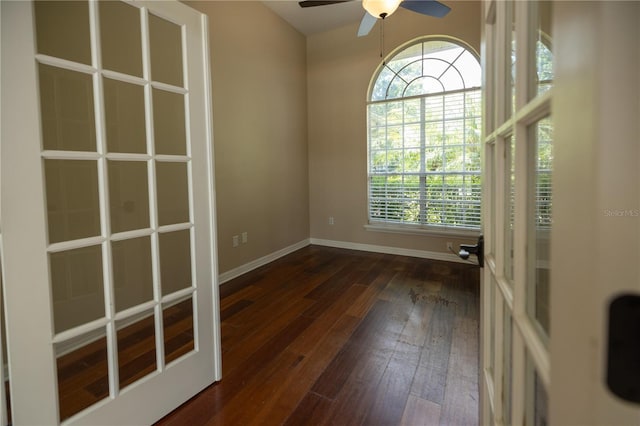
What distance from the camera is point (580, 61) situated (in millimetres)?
246

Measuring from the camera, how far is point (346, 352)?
1.95 m

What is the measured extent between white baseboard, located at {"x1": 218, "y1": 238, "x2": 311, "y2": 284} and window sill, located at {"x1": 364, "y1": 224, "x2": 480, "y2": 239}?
1.06 m

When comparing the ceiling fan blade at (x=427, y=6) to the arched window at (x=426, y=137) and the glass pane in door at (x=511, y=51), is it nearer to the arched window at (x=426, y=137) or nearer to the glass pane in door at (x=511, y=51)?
the arched window at (x=426, y=137)

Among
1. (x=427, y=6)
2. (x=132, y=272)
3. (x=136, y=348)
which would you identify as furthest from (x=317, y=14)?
(x=136, y=348)

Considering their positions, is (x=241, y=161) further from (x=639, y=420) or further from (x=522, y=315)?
(x=639, y=420)

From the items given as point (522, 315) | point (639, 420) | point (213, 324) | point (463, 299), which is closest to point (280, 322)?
point (213, 324)

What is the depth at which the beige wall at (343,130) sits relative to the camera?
164 inches

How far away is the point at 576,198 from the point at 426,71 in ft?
14.0

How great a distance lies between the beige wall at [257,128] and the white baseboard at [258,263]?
0.18 ft

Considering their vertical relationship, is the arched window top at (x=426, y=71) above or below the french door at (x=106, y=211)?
above

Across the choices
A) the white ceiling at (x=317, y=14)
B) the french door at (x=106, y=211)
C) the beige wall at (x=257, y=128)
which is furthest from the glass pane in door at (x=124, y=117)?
the white ceiling at (x=317, y=14)

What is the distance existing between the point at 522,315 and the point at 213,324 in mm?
1507

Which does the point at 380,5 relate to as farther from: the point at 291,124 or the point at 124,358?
the point at 124,358

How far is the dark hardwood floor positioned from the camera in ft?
4.83
